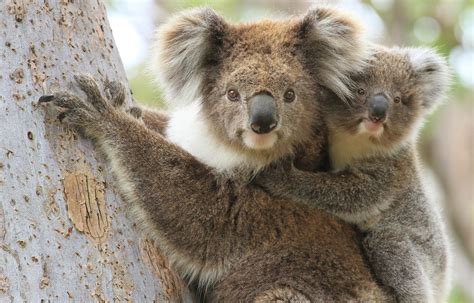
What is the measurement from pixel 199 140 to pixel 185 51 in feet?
1.97

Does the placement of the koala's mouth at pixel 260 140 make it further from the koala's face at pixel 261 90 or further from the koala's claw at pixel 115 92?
the koala's claw at pixel 115 92

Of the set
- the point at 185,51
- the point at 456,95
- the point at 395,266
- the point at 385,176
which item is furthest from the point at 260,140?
the point at 456,95

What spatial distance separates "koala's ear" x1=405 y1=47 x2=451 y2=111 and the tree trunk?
99.6 inches

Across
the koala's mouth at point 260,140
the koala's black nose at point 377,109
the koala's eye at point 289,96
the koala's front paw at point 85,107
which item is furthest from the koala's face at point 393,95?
the koala's front paw at point 85,107

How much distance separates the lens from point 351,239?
14.8 feet

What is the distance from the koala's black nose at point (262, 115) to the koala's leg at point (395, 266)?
131 centimetres

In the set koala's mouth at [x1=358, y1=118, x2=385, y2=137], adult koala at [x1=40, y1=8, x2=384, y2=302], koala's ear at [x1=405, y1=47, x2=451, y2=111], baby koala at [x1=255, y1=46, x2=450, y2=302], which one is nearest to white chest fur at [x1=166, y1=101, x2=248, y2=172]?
adult koala at [x1=40, y1=8, x2=384, y2=302]

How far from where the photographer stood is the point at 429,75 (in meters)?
5.25

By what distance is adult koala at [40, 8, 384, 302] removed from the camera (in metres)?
3.98

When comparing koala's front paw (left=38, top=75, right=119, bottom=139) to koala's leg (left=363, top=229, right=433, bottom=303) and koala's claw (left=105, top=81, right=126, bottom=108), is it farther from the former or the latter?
koala's leg (left=363, top=229, right=433, bottom=303)

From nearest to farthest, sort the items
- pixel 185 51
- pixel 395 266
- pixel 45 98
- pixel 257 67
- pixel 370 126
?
pixel 45 98, pixel 257 67, pixel 185 51, pixel 370 126, pixel 395 266

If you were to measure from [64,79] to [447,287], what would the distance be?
3723 millimetres

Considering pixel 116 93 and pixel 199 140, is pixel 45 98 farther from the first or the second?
pixel 199 140

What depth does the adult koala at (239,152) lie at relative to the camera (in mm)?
3979
